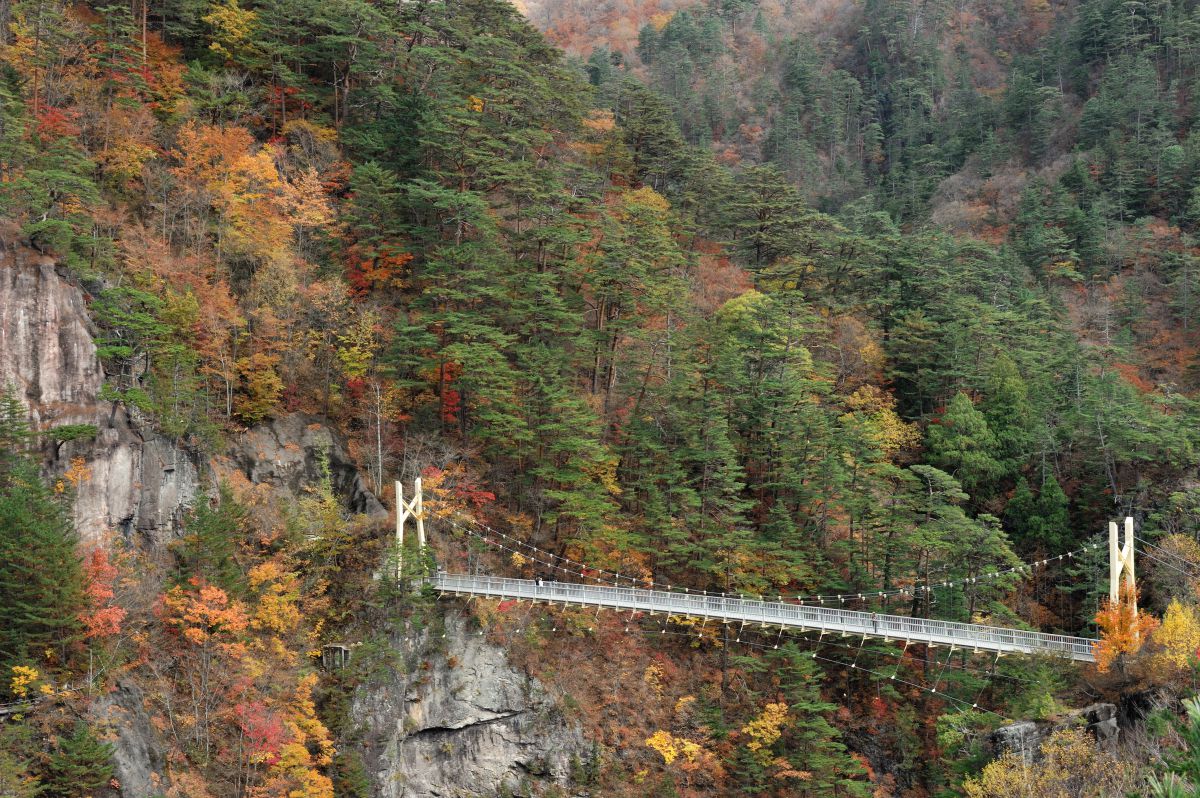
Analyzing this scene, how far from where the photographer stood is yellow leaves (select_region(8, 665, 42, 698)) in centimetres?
2145

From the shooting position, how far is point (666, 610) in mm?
28391

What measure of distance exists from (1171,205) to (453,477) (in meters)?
38.5

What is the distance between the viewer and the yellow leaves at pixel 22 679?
2145 cm

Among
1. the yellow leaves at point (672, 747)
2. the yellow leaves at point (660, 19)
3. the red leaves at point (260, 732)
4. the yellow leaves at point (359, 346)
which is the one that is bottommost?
the yellow leaves at point (672, 747)

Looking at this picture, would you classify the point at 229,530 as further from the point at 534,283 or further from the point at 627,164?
the point at 627,164

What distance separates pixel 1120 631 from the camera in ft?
87.2

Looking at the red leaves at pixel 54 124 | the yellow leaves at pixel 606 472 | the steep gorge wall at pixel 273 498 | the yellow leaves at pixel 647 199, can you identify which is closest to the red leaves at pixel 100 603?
the steep gorge wall at pixel 273 498

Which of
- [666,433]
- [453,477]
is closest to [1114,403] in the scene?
[666,433]

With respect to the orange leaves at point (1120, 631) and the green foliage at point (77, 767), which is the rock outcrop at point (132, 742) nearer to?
the green foliage at point (77, 767)

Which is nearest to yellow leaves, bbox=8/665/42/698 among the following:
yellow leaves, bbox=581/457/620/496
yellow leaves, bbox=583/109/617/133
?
yellow leaves, bbox=581/457/620/496

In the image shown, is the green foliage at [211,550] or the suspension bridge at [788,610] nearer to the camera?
the green foliage at [211,550]

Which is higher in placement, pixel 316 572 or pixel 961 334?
pixel 961 334

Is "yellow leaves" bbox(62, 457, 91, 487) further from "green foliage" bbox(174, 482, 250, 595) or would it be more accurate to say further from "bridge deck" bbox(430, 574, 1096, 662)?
"bridge deck" bbox(430, 574, 1096, 662)

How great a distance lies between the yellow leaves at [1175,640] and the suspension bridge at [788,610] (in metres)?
2.17
